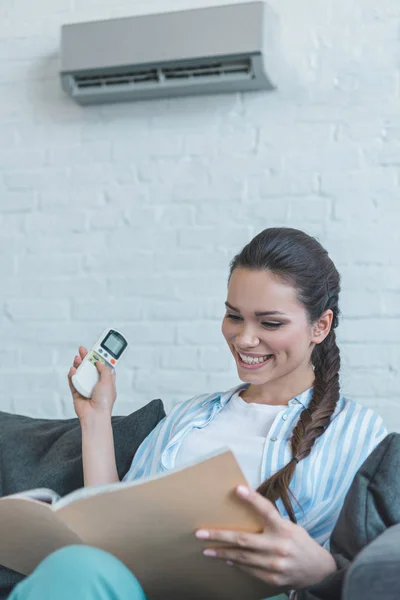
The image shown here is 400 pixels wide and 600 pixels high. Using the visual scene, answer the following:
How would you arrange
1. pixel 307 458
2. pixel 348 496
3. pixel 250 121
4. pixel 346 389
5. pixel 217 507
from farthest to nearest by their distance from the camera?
Result: pixel 250 121 → pixel 346 389 → pixel 307 458 → pixel 348 496 → pixel 217 507

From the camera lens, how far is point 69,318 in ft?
7.63

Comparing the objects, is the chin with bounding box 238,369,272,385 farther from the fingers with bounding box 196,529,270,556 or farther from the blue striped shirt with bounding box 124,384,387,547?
the fingers with bounding box 196,529,270,556

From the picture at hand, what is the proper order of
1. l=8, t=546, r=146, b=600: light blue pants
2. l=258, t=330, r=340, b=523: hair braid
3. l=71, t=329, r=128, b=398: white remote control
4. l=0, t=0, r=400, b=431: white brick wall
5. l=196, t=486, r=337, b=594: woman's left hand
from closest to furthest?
l=8, t=546, r=146, b=600: light blue pants, l=196, t=486, r=337, b=594: woman's left hand, l=258, t=330, r=340, b=523: hair braid, l=71, t=329, r=128, b=398: white remote control, l=0, t=0, r=400, b=431: white brick wall

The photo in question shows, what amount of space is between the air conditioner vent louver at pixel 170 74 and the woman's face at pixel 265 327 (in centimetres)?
90

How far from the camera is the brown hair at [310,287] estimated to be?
1394 mm

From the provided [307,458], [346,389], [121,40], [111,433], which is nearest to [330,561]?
[307,458]

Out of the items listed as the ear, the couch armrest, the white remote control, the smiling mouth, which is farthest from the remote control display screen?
the couch armrest

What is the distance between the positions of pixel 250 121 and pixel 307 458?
1.15 m

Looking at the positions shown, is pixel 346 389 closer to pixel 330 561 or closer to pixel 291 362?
pixel 291 362

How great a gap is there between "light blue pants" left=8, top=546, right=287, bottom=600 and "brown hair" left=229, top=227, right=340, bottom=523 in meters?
0.49

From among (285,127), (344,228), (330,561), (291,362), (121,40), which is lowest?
(330,561)

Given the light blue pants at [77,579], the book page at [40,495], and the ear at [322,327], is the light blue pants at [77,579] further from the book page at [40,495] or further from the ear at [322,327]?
the ear at [322,327]

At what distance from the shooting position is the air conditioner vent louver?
2.17 metres

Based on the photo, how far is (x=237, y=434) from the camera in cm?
148
